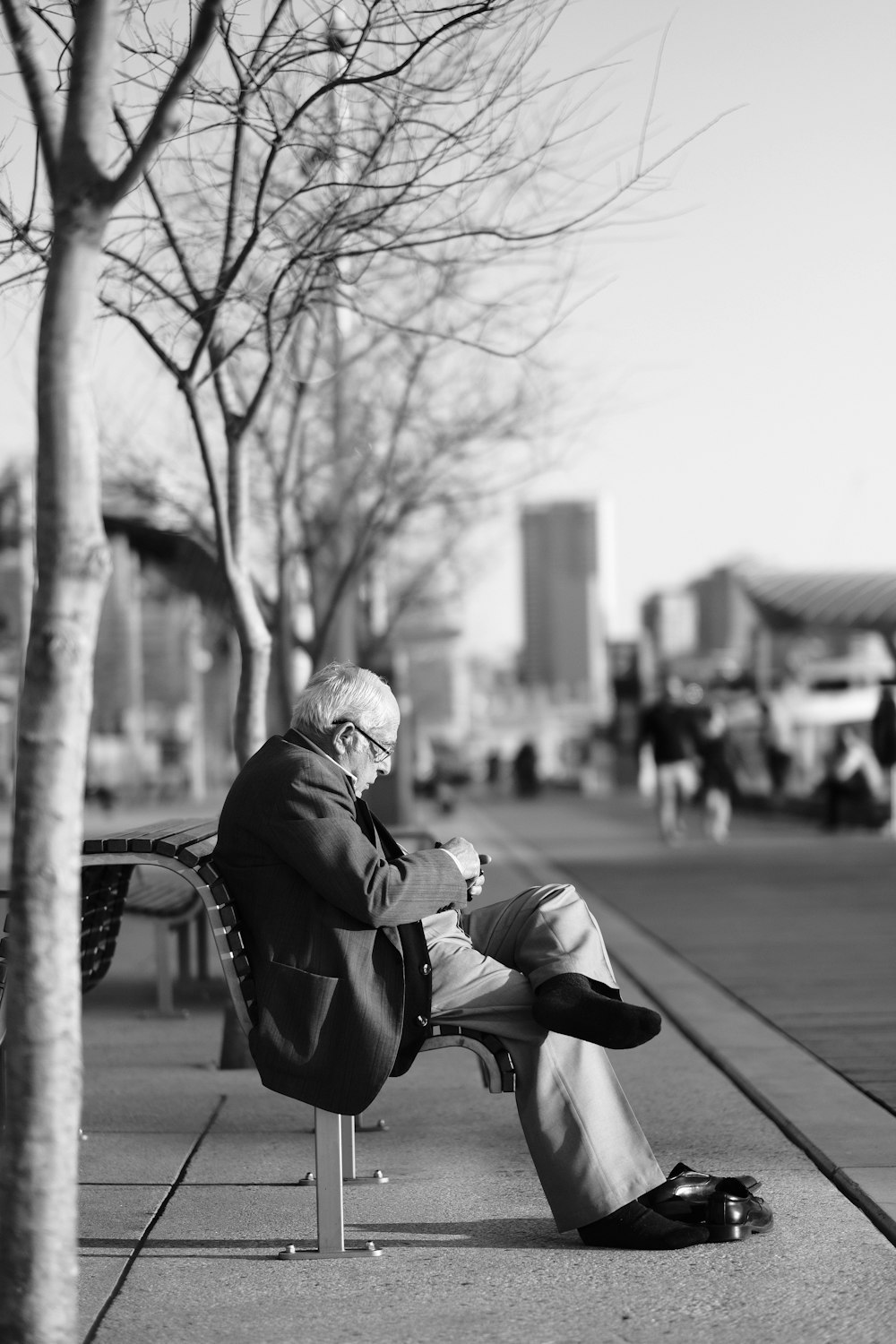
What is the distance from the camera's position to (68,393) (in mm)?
3107

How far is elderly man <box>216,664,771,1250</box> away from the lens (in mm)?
4148

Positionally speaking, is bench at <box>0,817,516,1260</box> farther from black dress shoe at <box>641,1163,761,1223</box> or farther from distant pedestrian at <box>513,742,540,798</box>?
distant pedestrian at <box>513,742,540,798</box>

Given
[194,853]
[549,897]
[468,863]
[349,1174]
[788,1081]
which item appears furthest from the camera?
[788,1081]

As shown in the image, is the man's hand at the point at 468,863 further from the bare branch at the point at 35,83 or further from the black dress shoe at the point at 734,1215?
the bare branch at the point at 35,83

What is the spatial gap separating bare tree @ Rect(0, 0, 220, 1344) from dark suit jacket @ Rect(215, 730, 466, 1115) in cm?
107

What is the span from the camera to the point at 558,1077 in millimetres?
4230

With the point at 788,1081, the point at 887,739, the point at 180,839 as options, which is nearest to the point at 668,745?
the point at 887,739

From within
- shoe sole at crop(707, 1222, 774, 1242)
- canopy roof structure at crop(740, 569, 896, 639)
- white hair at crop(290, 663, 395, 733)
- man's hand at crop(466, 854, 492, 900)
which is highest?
canopy roof structure at crop(740, 569, 896, 639)

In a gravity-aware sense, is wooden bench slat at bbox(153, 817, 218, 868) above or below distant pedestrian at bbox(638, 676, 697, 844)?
A: above

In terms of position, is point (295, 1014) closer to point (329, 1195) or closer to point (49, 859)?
point (329, 1195)

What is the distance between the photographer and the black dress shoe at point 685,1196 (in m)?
4.30

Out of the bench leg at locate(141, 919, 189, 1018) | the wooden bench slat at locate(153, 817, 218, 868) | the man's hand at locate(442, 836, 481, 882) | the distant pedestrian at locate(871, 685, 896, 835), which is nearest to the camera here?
the man's hand at locate(442, 836, 481, 882)

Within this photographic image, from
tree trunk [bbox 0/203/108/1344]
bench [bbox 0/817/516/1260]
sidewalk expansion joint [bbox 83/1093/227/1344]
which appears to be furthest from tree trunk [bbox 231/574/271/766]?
tree trunk [bbox 0/203/108/1344]

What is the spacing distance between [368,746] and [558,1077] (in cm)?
96
